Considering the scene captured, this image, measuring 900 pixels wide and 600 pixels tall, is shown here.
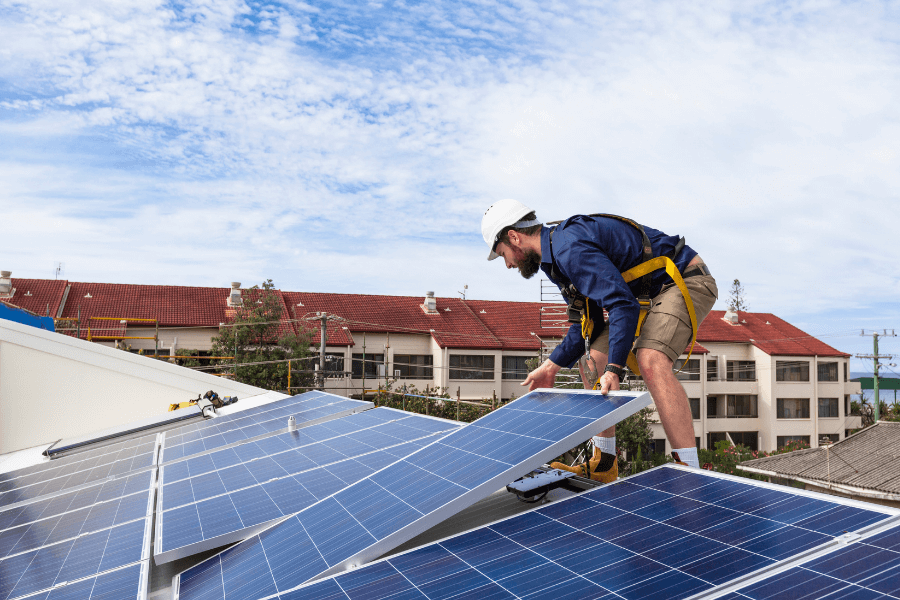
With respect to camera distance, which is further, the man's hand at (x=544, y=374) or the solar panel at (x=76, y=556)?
the man's hand at (x=544, y=374)

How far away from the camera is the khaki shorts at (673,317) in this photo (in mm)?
3785

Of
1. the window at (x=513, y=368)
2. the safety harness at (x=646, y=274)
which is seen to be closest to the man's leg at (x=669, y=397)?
the safety harness at (x=646, y=274)

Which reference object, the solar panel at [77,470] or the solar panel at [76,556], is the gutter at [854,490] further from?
the solar panel at [76,556]

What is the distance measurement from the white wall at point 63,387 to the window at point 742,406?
47.9m

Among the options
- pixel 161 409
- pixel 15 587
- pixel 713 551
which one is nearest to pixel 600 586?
pixel 713 551

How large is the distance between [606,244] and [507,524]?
6.25 feet

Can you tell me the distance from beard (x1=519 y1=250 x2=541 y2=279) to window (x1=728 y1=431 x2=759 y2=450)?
5177 cm

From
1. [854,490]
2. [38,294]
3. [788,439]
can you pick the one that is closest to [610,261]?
[854,490]

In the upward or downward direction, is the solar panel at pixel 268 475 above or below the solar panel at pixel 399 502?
below

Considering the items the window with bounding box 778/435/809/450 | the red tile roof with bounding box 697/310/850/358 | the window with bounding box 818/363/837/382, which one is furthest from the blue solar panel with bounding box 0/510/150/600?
the window with bounding box 818/363/837/382

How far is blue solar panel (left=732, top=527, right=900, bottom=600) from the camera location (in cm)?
181

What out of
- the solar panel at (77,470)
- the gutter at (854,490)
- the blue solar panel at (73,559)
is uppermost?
the blue solar panel at (73,559)

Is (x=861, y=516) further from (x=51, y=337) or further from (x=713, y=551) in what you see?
(x=51, y=337)

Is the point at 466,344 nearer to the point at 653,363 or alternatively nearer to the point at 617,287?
the point at 653,363
